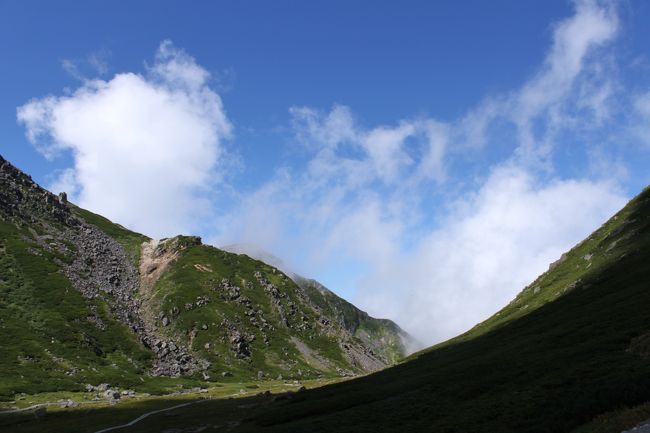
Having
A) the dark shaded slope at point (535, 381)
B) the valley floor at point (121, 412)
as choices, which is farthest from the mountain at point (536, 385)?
the valley floor at point (121, 412)

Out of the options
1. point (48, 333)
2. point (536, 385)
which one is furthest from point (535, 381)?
point (48, 333)

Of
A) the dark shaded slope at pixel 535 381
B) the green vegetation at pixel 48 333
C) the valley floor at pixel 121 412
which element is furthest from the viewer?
the green vegetation at pixel 48 333

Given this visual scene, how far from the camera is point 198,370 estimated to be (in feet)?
538

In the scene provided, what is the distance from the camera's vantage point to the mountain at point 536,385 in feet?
110

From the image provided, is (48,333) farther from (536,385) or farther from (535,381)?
(536,385)

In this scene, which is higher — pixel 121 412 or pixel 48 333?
pixel 48 333

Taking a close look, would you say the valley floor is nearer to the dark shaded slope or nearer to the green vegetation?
the dark shaded slope

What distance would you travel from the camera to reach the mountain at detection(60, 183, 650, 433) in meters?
33.5

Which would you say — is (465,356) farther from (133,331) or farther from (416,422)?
(133,331)

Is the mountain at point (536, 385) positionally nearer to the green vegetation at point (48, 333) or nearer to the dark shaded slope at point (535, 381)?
the dark shaded slope at point (535, 381)

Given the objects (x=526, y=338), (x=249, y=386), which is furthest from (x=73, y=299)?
(x=526, y=338)

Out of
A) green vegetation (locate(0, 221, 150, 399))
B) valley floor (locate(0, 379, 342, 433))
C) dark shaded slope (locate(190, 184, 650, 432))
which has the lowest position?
dark shaded slope (locate(190, 184, 650, 432))

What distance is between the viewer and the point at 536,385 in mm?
42469

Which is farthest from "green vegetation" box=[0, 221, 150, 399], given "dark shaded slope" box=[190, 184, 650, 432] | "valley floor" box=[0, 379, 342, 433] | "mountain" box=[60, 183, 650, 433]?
"dark shaded slope" box=[190, 184, 650, 432]
